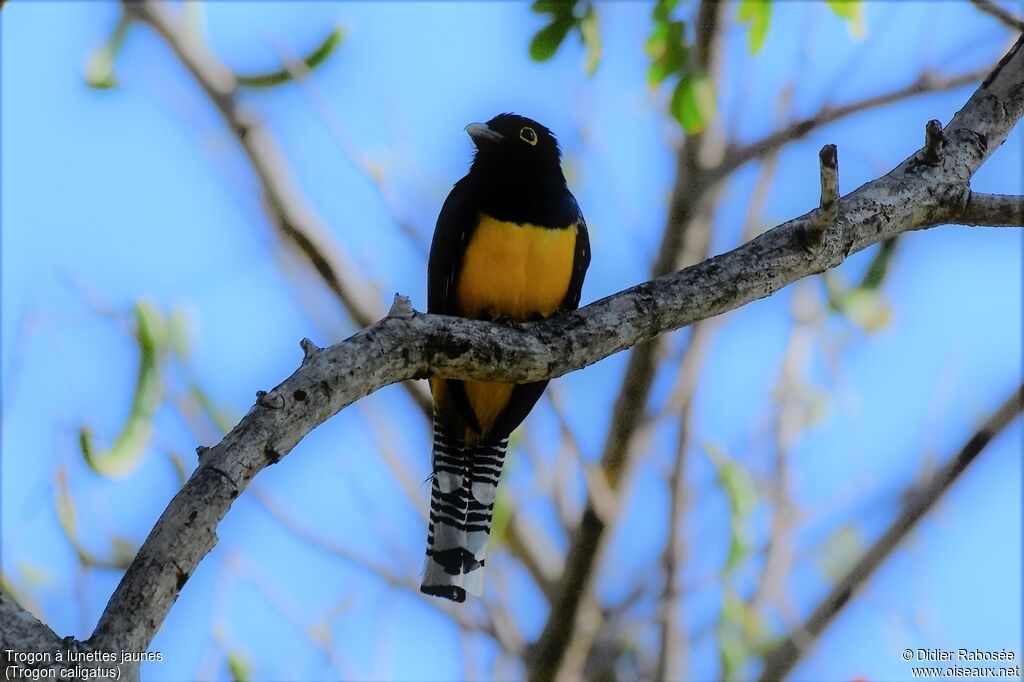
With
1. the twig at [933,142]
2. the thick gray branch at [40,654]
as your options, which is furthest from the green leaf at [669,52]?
the thick gray branch at [40,654]

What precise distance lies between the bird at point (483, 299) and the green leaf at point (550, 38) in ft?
2.60

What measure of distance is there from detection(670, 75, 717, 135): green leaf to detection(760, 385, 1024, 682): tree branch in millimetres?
2166

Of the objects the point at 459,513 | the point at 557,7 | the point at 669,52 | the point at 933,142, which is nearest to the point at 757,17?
the point at 669,52

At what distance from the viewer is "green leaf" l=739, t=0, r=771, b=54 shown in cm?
520

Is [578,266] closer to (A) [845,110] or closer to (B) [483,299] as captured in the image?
(B) [483,299]

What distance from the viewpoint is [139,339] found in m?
6.38

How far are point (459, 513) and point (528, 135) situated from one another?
7.00 ft

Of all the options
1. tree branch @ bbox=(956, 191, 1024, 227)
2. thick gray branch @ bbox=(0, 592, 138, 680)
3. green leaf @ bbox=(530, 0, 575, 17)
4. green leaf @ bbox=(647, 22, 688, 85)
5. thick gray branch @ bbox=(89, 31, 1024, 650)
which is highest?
green leaf @ bbox=(647, 22, 688, 85)

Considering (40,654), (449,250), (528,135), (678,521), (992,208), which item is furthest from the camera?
(678,521)

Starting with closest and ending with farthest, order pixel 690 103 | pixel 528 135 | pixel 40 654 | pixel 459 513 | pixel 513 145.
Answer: pixel 40 654, pixel 690 103, pixel 459 513, pixel 513 145, pixel 528 135

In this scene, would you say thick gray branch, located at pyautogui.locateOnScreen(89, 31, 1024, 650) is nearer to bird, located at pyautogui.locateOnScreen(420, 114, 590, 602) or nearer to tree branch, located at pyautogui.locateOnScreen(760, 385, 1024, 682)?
bird, located at pyautogui.locateOnScreen(420, 114, 590, 602)

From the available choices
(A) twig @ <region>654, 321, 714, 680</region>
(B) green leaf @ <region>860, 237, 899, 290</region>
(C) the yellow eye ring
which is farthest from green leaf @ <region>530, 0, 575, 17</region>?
(B) green leaf @ <region>860, 237, 899, 290</region>

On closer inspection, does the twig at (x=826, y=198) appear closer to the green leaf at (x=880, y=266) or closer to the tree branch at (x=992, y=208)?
the tree branch at (x=992, y=208)

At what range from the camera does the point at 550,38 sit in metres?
5.02
